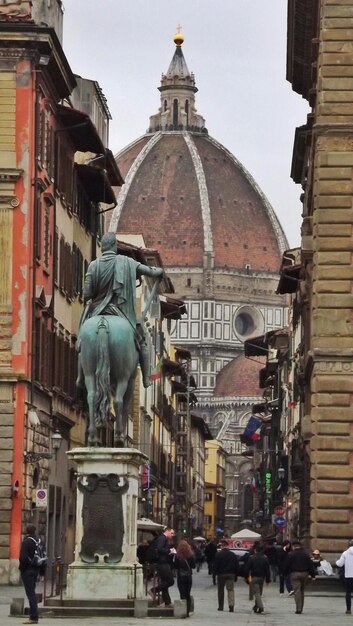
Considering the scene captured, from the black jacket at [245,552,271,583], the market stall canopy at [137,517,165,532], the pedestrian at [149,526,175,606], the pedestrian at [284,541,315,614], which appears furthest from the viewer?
the market stall canopy at [137,517,165,532]

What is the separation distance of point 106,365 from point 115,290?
1.35m

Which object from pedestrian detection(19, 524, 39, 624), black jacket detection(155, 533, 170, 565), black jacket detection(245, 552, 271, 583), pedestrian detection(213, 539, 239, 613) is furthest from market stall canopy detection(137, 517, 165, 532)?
pedestrian detection(19, 524, 39, 624)

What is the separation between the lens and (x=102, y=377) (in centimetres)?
3180

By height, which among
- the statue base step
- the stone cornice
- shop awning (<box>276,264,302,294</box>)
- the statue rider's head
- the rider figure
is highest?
shop awning (<box>276,264,302,294</box>)

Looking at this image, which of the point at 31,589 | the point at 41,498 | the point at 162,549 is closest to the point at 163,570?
the point at 162,549

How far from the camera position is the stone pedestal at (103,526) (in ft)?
102

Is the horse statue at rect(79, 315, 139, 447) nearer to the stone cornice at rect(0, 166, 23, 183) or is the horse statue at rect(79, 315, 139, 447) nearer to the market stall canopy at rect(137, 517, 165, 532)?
the market stall canopy at rect(137, 517, 165, 532)

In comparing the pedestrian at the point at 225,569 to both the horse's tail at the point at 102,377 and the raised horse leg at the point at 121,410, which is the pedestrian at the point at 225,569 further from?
the horse's tail at the point at 102,377

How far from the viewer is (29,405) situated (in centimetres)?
5462

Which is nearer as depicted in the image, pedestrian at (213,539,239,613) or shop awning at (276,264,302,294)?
pedestrian at (213,539,239,613)

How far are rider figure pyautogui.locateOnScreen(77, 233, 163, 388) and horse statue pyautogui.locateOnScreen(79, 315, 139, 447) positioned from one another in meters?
0.28

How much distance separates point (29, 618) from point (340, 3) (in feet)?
85.1

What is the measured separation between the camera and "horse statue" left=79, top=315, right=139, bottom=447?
31797 mm

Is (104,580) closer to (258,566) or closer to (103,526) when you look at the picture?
(103,526)
